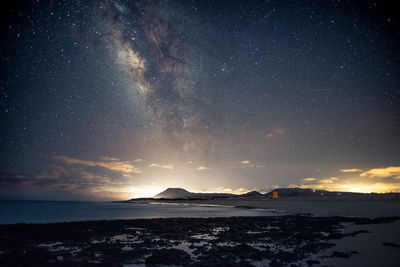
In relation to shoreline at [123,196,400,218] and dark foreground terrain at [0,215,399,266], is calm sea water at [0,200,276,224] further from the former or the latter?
dark foreground terrain at [0,215,399,266]

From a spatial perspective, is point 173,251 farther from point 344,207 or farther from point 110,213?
point 110,213

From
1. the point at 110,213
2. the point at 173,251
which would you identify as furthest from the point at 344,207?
the point at 110,213

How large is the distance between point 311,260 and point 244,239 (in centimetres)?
538

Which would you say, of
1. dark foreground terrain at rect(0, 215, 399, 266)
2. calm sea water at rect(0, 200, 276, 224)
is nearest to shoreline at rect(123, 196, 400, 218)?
calm sea water at rect(0, 200, 276, 224)

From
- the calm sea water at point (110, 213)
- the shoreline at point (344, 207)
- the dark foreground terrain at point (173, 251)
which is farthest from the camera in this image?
the calm sea water at point (110, 213)

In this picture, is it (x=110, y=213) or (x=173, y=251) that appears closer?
(x=173, y=251)

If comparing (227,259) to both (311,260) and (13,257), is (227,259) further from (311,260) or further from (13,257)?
(13,257)

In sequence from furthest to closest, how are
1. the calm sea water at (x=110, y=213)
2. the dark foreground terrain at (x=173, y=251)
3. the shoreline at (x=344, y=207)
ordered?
1. the calm sea water at (x=110, y=213)
2. the shoreline at (x=344, y=207)
3. the dark foreground terrain at (x=173, y=251)

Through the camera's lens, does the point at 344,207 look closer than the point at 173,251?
No

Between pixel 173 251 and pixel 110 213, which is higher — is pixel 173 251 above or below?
above

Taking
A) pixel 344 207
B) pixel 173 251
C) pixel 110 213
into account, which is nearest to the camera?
pixel 173 251

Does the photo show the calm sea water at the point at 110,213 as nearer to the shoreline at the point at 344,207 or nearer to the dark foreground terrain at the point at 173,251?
the shoreline at the point at 344,207

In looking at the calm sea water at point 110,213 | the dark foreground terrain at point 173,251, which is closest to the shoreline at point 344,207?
the calm sea water at point 110,213

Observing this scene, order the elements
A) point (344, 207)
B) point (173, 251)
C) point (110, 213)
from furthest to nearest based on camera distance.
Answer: point (110, 213)
point (344, 207)
point (173, 251)
